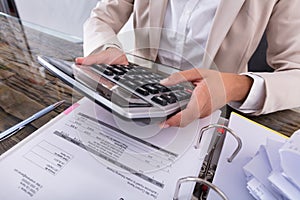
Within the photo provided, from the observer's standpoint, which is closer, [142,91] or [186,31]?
[142,91]

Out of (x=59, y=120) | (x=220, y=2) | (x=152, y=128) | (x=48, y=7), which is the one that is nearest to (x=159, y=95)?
(x=152, y=128)

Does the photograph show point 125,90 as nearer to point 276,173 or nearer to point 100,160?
point 100,160

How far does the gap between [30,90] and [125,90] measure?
0.88ft

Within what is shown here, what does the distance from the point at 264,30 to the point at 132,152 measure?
1.50 feet

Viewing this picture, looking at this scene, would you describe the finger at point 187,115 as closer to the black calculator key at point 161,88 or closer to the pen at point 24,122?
the black calculator key at point 161,88

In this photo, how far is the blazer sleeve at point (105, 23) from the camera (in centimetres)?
51

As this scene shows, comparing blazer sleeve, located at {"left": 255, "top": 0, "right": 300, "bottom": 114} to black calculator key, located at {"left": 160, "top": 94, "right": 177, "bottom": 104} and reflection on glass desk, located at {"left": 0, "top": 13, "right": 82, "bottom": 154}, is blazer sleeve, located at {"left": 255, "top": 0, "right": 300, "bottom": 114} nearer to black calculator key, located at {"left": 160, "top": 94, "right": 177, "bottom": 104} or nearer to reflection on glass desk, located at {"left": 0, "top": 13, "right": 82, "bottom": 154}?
black calculator key, located at {"left": 160, "top": 94, "right": 177, "bottom": 104}

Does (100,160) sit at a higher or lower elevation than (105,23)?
lower

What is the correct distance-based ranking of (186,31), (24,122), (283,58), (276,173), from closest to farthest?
(276,173) → (24,122) → (283,58) → (186,31)

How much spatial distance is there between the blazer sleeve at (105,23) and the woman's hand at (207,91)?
0.23 metres

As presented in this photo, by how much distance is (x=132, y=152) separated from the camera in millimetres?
289

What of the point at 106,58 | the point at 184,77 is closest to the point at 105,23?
the point at 106,58

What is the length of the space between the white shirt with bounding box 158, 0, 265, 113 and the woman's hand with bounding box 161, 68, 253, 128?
141 millimetres

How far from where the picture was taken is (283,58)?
456mm
